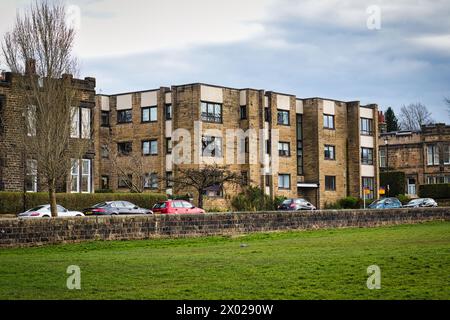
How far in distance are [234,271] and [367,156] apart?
65733mm

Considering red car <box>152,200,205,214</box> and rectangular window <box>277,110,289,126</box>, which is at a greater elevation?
rectangular window <box>277,110,289,126</box>

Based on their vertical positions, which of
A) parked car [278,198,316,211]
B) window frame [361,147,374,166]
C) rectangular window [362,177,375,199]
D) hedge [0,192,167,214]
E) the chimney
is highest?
the chimney

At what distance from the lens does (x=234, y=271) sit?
18.3 meters

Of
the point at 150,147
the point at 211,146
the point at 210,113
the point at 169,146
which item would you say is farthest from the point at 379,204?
the point at 150,147

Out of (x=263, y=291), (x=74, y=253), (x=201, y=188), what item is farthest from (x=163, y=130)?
(x=263, y=291)

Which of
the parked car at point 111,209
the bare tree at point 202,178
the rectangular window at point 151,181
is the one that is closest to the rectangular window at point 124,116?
the rectangular window at point 151,181

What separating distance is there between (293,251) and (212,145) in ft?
142

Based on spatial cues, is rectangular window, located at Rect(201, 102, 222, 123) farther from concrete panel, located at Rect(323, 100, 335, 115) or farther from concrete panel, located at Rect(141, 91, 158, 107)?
concrete panel, located at Rect(323, 100, 335, 115)

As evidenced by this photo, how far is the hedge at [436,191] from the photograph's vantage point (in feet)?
258

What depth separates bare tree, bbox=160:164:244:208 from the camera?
59.7m

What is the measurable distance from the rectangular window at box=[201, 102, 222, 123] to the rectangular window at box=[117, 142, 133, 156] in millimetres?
7997

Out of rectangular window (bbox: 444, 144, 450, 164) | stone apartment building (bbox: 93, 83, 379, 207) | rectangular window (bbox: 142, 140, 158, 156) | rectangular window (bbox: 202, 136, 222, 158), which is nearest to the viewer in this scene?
rectangular window (bbox: 202, 136, 222, 158)

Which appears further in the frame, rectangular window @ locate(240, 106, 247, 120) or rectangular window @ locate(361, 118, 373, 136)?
rectangular window @ locate(361, 118, 373, 136)

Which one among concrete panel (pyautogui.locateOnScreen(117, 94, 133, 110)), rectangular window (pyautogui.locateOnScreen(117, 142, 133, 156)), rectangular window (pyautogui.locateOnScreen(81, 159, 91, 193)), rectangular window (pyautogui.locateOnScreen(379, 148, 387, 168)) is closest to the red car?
rectangular window (pyautogui.locateOnScreen(81, 159, 91, 193))
